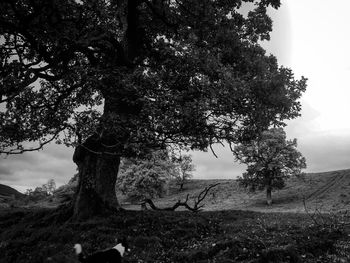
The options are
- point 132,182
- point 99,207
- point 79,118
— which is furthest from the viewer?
point 132,182

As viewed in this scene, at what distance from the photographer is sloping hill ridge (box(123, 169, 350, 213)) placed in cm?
6353

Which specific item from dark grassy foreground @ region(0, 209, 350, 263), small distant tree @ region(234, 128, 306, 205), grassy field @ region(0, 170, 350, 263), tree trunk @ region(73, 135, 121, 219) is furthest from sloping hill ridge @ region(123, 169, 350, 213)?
tree trunk @ region(73, 135, 121, 219)

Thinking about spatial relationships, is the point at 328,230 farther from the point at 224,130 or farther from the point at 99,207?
the point at 99,207

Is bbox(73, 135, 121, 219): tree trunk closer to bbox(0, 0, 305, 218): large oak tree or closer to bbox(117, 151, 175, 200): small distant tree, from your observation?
bbox(0, 0, 305, 218): large oak tree

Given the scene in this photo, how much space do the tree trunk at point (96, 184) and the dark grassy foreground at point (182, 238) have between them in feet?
3.25

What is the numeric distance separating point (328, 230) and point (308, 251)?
7.33 ft

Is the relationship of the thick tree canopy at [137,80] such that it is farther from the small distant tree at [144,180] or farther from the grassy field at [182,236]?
the small distant tree at [144,180]

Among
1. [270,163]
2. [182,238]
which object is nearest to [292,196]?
[270,163]

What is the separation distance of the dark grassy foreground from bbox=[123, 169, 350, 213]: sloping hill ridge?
4377 cm

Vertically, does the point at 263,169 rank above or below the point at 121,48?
below

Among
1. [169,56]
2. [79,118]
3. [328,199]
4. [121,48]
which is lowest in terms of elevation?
[328,199]

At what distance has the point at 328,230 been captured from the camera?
559 inches

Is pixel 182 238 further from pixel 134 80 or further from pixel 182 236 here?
pixel 134 80

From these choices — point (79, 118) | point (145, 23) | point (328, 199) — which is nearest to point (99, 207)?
point (79, 118)
